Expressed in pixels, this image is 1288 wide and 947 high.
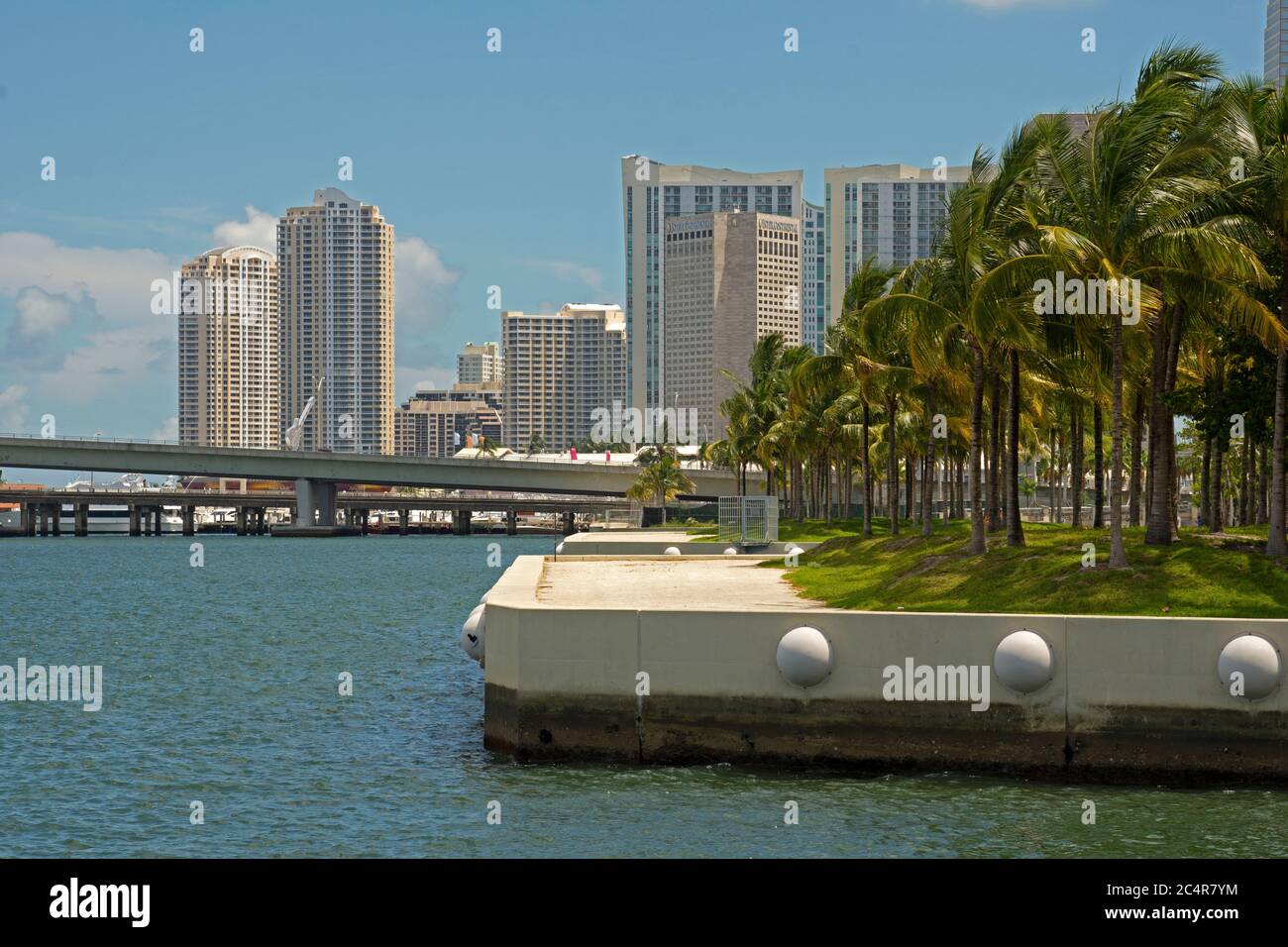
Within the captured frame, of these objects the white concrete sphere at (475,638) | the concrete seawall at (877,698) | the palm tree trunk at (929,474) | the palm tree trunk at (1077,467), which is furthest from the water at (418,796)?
the palm tree trunk at (1077,467)

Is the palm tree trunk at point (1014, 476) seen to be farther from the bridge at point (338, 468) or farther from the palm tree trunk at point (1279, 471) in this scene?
the bridge at point (338, 468)

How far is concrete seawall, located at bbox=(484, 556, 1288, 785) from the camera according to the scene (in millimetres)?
25703

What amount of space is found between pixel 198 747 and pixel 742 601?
1353 centimetres

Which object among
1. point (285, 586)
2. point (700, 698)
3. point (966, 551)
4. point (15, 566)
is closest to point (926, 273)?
point (966, 551)

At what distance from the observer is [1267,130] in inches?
1359

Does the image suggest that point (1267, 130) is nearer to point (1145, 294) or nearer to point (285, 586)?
point (1145, 294)

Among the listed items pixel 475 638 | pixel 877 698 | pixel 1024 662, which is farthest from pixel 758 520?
pixel 1024 662

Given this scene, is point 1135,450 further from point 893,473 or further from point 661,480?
point 661,480

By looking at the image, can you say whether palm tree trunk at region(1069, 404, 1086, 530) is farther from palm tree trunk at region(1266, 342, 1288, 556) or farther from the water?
the water

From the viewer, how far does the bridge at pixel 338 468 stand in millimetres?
165500

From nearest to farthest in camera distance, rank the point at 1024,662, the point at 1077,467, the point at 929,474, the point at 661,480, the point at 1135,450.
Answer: the point at 1024,662 < the point at 1135,450 < the point at 1077,467 < the point at 929,474 < the point at 661,480

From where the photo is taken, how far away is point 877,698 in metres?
27.1

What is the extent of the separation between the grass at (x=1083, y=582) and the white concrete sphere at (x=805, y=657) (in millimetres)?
5079

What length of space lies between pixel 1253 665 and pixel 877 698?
6327 mm
